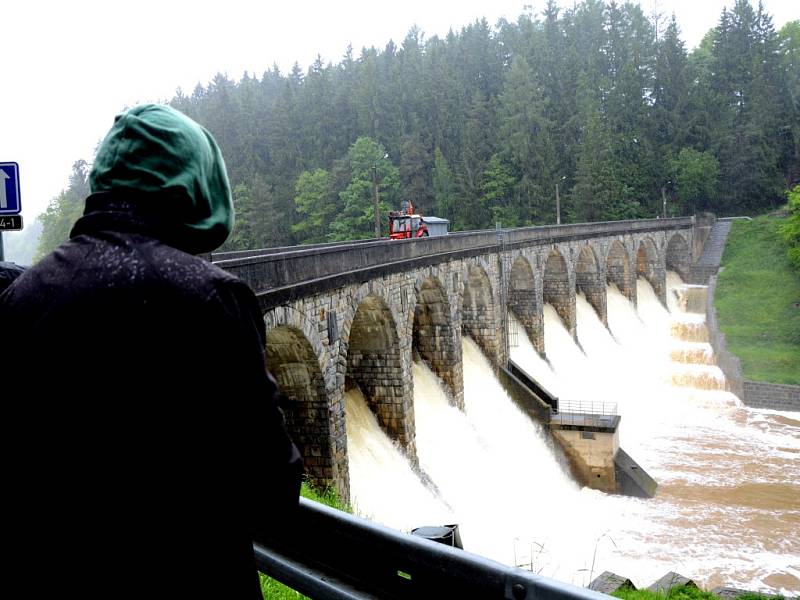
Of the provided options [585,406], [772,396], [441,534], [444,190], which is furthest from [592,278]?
[441,534]

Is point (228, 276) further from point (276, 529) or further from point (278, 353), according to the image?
point (278, 353)

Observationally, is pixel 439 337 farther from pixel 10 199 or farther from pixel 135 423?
pixel 135 423

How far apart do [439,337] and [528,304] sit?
927 centimetres

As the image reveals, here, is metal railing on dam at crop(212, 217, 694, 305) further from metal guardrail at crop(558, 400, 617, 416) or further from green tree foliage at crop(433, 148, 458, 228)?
green tree foliage at crop(433, 148, 458, 228)

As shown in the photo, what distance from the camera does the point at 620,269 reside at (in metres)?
42.7

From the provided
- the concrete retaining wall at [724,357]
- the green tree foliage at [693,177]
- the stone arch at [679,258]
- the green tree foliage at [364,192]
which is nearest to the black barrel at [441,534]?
the concrete retaining wall at [724,357]

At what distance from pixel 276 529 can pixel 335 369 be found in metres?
10.4

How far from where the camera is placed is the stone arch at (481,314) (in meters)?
25.8

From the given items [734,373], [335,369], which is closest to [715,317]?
[734,373]

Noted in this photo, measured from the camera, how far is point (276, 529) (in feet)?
10.3

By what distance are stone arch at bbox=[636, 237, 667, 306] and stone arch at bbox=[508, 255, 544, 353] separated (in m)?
18.5

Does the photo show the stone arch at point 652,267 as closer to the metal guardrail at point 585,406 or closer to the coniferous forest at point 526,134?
the coniferous forest at point 526,134

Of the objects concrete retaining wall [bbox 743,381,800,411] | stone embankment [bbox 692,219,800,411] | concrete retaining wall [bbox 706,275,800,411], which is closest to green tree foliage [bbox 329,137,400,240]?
stone embankment [bbox 692,219,800,411]

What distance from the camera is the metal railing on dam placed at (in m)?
11.2
